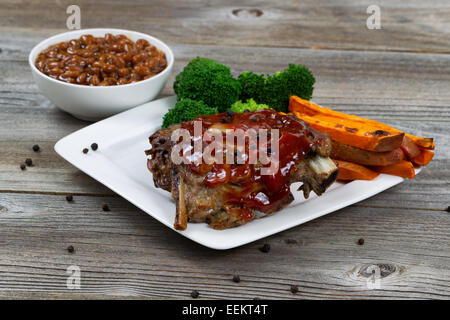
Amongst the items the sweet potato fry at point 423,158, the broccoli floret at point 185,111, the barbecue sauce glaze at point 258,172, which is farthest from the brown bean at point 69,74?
the sweet potato fry at point 423,158

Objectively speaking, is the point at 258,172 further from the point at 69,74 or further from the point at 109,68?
the point at 69,74

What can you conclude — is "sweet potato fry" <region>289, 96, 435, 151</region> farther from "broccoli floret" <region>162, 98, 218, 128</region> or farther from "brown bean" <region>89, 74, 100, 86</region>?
"brown bean" <region>89, 74, 100, 86</region>

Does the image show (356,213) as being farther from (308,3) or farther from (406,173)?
(308,3)

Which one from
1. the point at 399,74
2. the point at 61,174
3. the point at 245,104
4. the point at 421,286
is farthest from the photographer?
the point at 399,74

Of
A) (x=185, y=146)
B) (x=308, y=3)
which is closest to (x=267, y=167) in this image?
(x=185, y=146)

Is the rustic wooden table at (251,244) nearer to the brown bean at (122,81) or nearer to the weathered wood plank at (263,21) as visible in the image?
the weathered wood plank at (263,21)

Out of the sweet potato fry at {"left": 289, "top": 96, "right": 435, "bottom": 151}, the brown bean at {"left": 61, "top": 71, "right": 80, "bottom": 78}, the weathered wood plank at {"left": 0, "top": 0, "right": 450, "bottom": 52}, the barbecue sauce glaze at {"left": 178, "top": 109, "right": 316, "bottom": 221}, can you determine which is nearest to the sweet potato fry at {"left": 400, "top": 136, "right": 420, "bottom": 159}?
the sweet potato fry at {"left": 289, "top": 96, "right": 435, "bottom": 151}
